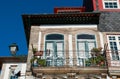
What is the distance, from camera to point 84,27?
20.4 m

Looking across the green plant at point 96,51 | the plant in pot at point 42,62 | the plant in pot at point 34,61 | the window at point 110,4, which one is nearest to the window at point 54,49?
the plant in pot at point 42,62

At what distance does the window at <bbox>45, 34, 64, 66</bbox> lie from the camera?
1788 centimetres

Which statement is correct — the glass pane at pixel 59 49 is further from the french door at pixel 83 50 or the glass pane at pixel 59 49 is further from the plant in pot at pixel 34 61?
the plant in pot at pixel 34 61

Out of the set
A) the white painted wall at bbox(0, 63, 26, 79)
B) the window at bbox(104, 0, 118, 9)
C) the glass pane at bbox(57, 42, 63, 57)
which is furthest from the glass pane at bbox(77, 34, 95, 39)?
the window at bbox(104, 0, 118, 9)

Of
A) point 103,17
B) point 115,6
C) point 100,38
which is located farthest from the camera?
point 115,6

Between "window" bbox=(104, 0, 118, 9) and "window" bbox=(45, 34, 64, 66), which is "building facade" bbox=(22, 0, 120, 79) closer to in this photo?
"window" bbox=(45, 34, 64, 66)

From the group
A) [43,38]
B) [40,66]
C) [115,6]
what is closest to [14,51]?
[43,38]

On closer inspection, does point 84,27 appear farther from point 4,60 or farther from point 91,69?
point 4,60

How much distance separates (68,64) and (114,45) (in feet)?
12.4

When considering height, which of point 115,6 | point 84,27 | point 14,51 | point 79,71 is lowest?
point 79,71

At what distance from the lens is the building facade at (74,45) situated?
55.6 feet

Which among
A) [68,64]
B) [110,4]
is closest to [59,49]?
[68,64]

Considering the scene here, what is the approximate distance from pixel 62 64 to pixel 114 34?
4.74m

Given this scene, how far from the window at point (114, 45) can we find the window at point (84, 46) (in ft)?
3.81
